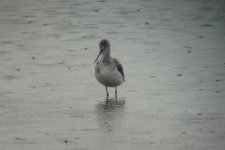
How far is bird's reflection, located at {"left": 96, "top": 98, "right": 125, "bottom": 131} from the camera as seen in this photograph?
1528 centimetres

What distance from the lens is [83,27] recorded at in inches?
1106

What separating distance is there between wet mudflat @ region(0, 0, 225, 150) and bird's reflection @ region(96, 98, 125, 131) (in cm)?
2

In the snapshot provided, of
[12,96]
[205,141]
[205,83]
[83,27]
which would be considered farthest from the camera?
[83,27]

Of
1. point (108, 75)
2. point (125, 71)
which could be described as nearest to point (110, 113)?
point (108, 75)

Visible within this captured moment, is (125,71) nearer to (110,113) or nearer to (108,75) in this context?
(108,75)

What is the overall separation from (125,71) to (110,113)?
4718 millimetres

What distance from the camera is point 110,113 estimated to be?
16.6 meters

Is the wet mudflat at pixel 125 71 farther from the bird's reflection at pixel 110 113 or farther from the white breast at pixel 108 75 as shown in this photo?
the white breast at pixel 108 75

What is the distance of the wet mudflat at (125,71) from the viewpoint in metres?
14.4

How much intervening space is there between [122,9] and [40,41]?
23.6 feet

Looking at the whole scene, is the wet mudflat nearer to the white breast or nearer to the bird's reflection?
the bird's reflection

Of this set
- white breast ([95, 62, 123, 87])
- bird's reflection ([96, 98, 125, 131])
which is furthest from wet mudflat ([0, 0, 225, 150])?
white breast ([95, 62, 123, 87])

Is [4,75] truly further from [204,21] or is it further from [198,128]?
[204,21]

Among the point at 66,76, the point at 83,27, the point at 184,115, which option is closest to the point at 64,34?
the point at 83,27
